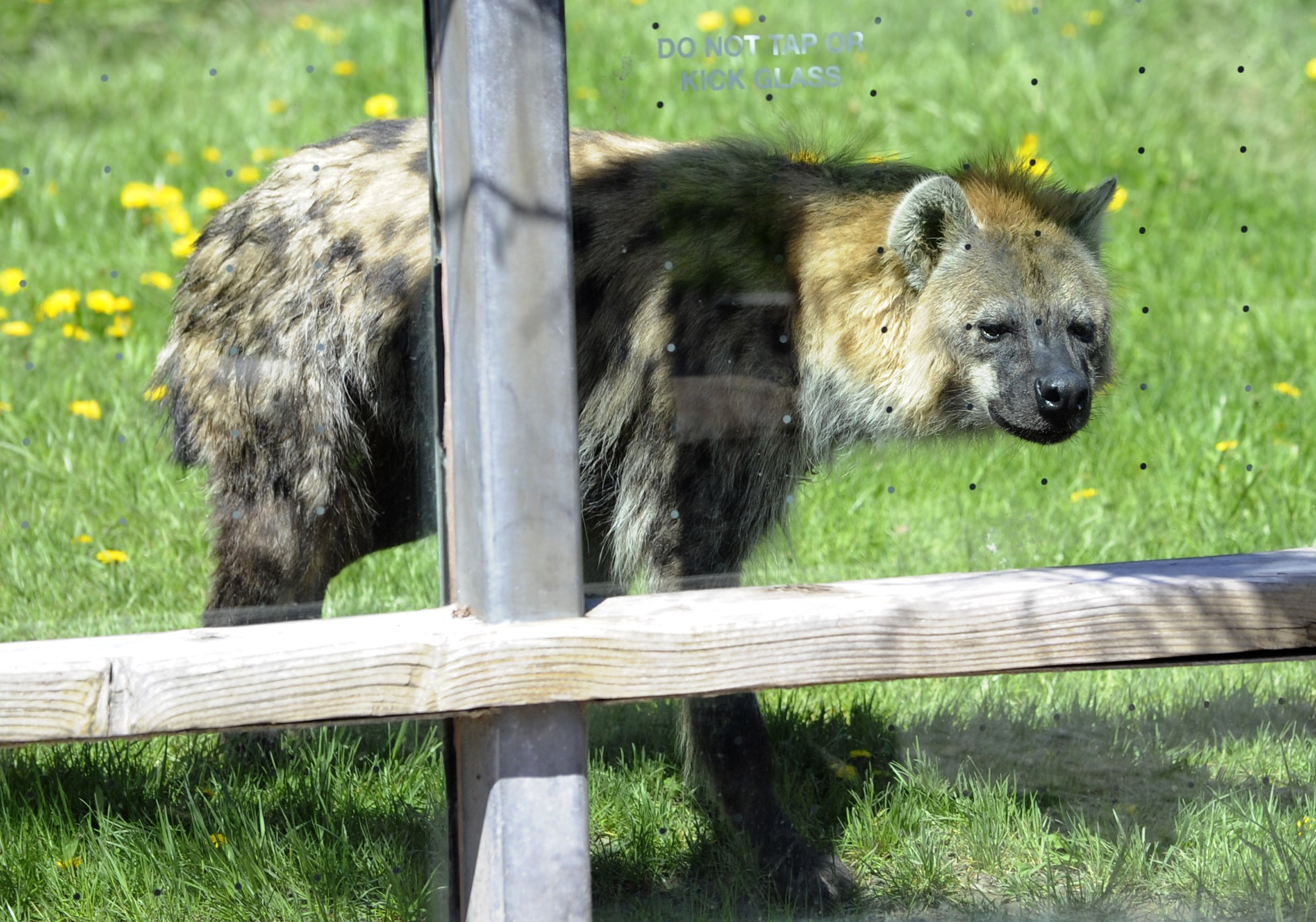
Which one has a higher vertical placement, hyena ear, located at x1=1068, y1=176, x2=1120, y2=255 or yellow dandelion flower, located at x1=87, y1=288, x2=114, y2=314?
hyena ear, located at x1=1068, y1=176, x2=1120, y2=255

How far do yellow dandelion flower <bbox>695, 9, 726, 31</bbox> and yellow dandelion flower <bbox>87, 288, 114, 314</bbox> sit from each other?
2078 mm

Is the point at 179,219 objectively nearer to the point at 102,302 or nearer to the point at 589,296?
the point at 102,302

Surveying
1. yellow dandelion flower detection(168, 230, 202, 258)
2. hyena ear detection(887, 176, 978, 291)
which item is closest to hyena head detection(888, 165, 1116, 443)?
hyena ear detection(887, 176, 978, 291)

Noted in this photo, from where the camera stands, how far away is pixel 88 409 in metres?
3.67

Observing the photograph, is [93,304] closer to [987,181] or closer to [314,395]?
[314,395]

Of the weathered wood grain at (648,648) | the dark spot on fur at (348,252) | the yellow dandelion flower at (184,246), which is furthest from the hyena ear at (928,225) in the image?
the yellow dandelion flower at (184,246)

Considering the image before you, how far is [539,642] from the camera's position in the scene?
83.6 inches

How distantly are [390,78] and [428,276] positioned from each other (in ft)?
3.54

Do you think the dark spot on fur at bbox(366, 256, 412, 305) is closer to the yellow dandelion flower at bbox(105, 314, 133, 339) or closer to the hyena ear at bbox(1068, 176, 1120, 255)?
the yellow dandelion flower at bbox(105, 314, 133, 339)

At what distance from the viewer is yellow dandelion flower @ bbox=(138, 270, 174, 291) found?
12.7 feet

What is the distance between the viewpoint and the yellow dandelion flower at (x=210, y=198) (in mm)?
3879

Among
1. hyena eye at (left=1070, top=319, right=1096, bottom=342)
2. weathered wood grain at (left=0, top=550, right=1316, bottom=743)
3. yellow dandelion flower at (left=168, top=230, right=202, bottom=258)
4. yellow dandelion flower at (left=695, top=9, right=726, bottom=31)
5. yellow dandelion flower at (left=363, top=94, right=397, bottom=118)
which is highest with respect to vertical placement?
yellow dandelion flower at (left=695, top=9, right=726, bottom=31)

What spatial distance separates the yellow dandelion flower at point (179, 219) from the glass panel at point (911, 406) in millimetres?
1654

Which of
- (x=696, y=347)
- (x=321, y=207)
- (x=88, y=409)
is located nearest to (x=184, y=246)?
(x=88, y=409)
